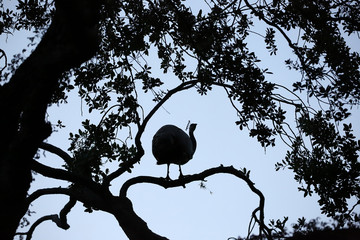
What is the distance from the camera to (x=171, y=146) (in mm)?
6828

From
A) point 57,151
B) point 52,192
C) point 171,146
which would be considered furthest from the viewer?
point 57,151

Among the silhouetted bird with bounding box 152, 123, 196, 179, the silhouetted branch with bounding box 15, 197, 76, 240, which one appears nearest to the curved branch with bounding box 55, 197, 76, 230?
the silhouetted branch with bounding box 15, 197, 76, 240

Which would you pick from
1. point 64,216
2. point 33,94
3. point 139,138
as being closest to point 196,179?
point 139,138

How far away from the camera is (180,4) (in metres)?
6.80

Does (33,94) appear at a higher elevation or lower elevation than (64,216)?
lower

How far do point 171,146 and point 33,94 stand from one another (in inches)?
173

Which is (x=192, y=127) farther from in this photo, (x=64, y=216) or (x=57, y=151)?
(x=64, y=216)

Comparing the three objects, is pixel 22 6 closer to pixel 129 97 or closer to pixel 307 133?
pixel 129 97

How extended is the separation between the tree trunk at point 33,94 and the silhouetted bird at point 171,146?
4.01 metres

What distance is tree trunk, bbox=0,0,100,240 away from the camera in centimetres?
252

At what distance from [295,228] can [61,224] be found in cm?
477

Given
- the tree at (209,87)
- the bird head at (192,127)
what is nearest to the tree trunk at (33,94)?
the tree at (209,87)

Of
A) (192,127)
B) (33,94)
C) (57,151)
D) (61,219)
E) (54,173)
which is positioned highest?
(192,127)

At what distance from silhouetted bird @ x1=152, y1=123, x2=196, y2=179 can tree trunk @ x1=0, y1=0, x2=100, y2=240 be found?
13.2 feet
